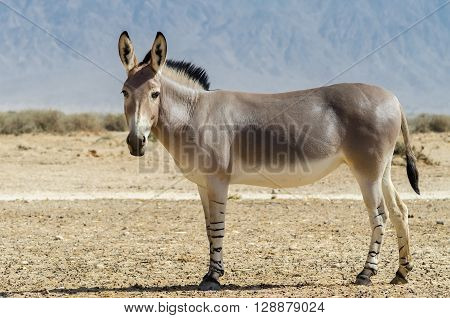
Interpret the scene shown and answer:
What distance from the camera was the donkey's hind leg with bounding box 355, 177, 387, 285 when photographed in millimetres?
10188

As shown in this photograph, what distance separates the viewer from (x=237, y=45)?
148 meters

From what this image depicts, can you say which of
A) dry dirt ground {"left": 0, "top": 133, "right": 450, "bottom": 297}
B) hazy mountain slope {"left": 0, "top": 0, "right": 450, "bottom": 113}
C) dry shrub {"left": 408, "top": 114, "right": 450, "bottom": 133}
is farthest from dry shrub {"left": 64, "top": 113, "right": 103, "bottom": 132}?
hazy mountain slope {"left": 0, "top": 0, "right": 450, "bottom": 113}

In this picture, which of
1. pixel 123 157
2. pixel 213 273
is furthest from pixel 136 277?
pixel 123 157

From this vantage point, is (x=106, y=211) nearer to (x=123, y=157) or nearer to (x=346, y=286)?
(x=346, y=286)

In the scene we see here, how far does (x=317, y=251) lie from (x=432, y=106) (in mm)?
117588

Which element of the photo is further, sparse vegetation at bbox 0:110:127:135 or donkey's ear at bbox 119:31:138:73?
sparse vegetation at bbox 0:110:127:135

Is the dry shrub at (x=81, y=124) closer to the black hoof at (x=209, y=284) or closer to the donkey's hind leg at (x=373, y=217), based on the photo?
the black hoof at (x=209, y=284)

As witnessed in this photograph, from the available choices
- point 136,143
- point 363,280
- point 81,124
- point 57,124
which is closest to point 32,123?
point 57,124

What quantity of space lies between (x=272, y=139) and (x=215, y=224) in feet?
4.23

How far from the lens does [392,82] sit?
436ft

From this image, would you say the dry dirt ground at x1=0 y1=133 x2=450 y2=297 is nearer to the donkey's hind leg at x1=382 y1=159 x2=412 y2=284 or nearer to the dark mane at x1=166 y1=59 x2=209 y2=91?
the donkey's hind leg at x1=382 y1=159 x2=412 y2=284

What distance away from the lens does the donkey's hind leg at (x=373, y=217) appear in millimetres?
10188

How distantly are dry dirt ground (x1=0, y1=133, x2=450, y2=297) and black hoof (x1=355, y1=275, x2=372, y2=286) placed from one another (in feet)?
0.40

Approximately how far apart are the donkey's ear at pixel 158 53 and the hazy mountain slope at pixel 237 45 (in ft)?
336
